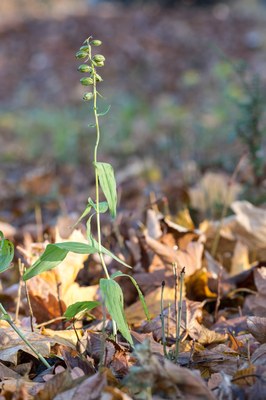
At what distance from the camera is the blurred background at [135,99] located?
3.66 metres

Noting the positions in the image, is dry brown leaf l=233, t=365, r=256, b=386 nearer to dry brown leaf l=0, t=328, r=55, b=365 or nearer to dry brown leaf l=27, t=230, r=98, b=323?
dry brown leaf l=0, t=328, r=55, b=365

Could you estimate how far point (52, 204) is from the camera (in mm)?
3654

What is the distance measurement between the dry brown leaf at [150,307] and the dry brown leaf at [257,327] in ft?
1.03

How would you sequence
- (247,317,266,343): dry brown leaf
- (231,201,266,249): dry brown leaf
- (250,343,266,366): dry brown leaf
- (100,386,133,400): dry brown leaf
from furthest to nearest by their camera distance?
(231,201,266,249): dry brown leaf
(247,317,266,343): dry brown leaf
(250,343,266,366): dry brown leaf
(100,386,133,400): dry brown leaf

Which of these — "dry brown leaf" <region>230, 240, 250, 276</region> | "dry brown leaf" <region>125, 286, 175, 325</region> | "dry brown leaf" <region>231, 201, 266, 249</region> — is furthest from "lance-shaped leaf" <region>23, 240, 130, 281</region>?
"dry brown leaf" <region>231, 201, 266, 249</region>

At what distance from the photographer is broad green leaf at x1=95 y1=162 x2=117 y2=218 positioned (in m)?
1.25

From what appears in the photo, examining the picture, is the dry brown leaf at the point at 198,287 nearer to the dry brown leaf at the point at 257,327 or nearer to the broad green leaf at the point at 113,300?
the dry brown leaf at the point at 257,327

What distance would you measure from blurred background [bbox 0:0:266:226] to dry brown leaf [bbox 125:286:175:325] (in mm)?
566

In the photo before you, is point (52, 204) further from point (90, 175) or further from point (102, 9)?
point (102, 9)

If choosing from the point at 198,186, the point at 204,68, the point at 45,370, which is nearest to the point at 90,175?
the point at 198,186

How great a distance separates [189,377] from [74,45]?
13.5m

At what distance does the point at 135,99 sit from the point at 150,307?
864cm

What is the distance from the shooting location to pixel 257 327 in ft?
4.80

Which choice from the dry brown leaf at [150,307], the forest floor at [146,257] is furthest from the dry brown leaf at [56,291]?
A: the dry brown leaf at [150,307]
